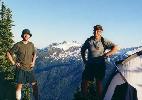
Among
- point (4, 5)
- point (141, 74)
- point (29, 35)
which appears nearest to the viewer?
point (141, 74)

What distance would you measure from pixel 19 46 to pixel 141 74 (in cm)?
478

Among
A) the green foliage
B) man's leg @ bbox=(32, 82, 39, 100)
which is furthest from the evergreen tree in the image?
man's leg @ bbox=(32, 82, 39, 100)

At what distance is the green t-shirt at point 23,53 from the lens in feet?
45.6

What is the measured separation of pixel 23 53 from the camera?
13922 mm

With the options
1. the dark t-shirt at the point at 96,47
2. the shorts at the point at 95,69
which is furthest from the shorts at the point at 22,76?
the dark t-shirt at the point at 96,47

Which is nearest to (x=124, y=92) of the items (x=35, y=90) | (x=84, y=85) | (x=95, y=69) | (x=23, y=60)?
(x=84, y=85)

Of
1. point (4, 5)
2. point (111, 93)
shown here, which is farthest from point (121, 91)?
point (4, 5)

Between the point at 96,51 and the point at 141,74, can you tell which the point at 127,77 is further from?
A: the point at 96,51

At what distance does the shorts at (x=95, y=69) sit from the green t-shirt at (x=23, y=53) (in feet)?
7.58

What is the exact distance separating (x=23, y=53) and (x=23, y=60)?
0.27 m

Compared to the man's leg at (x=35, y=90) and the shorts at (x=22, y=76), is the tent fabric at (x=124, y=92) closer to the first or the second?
the man's leg at (x=35, y=90)

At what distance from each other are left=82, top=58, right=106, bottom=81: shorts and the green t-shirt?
231cm

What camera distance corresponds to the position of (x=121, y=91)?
1469cm

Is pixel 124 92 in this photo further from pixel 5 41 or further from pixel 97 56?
pixel 5 41
